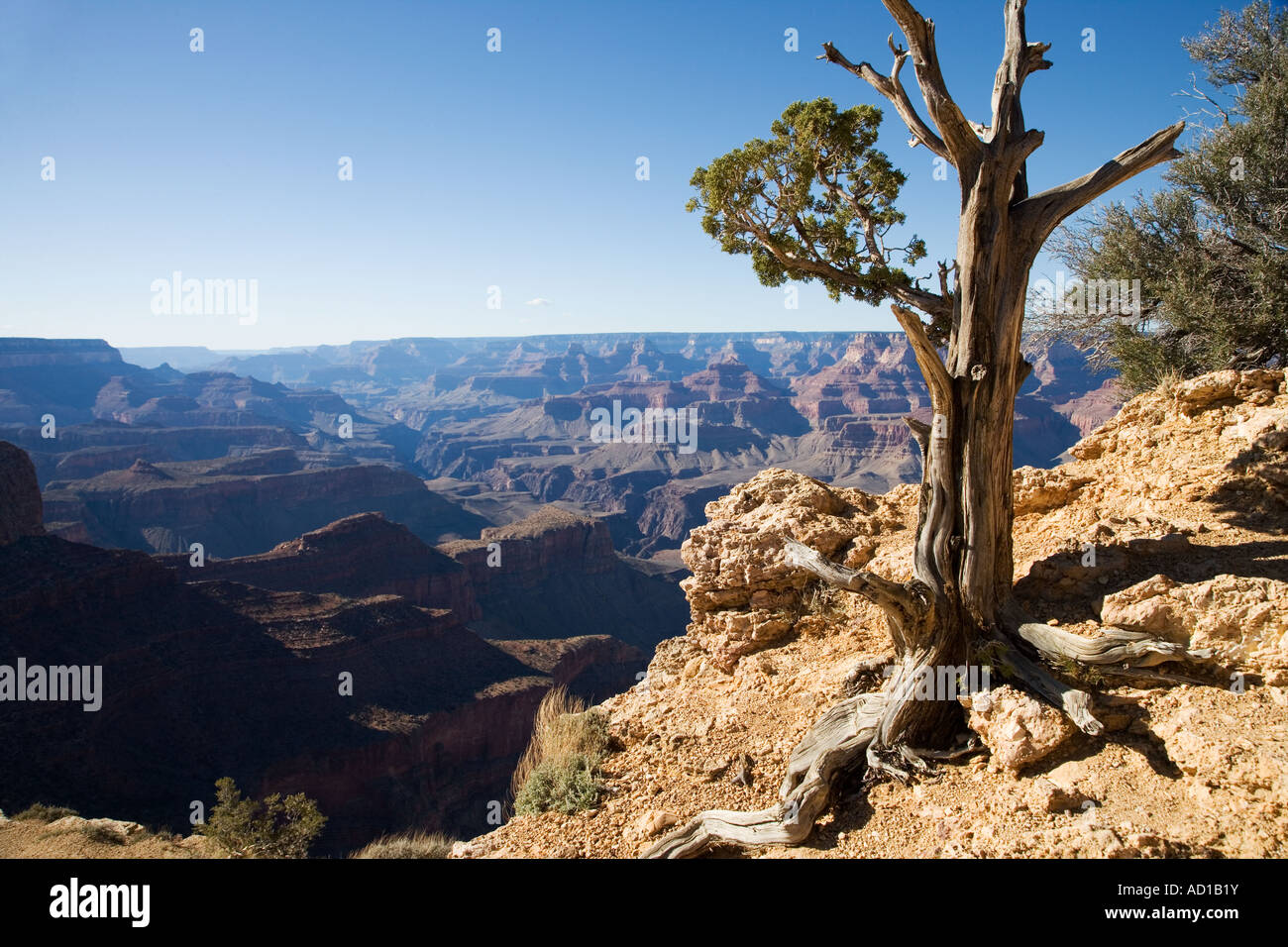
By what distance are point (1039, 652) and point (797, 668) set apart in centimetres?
267

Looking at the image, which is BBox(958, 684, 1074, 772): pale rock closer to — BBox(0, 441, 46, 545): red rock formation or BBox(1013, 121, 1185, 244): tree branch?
BBox(1013, 121, 1185, 244): tree branch

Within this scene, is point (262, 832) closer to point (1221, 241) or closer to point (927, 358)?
point (927, 358)

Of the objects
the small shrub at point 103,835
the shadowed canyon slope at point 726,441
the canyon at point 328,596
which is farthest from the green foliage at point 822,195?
the shadowed canyon slope at point 726,441

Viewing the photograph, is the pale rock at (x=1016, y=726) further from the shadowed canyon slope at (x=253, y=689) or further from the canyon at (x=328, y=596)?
the shadowed canyon slope at (x=253, y=689)

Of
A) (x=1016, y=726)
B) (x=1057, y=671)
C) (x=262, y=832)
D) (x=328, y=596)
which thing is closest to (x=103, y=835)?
(x=262, y=832)

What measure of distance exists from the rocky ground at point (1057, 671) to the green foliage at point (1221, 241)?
1.62 metres

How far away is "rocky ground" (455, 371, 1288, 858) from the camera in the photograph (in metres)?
4.46

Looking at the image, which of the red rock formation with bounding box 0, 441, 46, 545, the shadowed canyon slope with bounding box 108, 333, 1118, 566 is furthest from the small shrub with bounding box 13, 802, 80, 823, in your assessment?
the shadowed canyon slope with bounding box 108, 333, 1118, 566

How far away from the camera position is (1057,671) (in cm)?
570

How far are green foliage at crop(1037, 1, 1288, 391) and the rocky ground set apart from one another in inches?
64.0

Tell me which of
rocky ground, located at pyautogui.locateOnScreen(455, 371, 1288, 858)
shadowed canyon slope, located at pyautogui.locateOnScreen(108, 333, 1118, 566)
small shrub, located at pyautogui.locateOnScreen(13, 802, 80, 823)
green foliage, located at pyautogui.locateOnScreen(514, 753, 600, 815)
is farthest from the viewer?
shadowed canyon slope, located at pyautogui.locateOnScreen(108, 333, 1118, 566)

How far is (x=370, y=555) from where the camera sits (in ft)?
193
